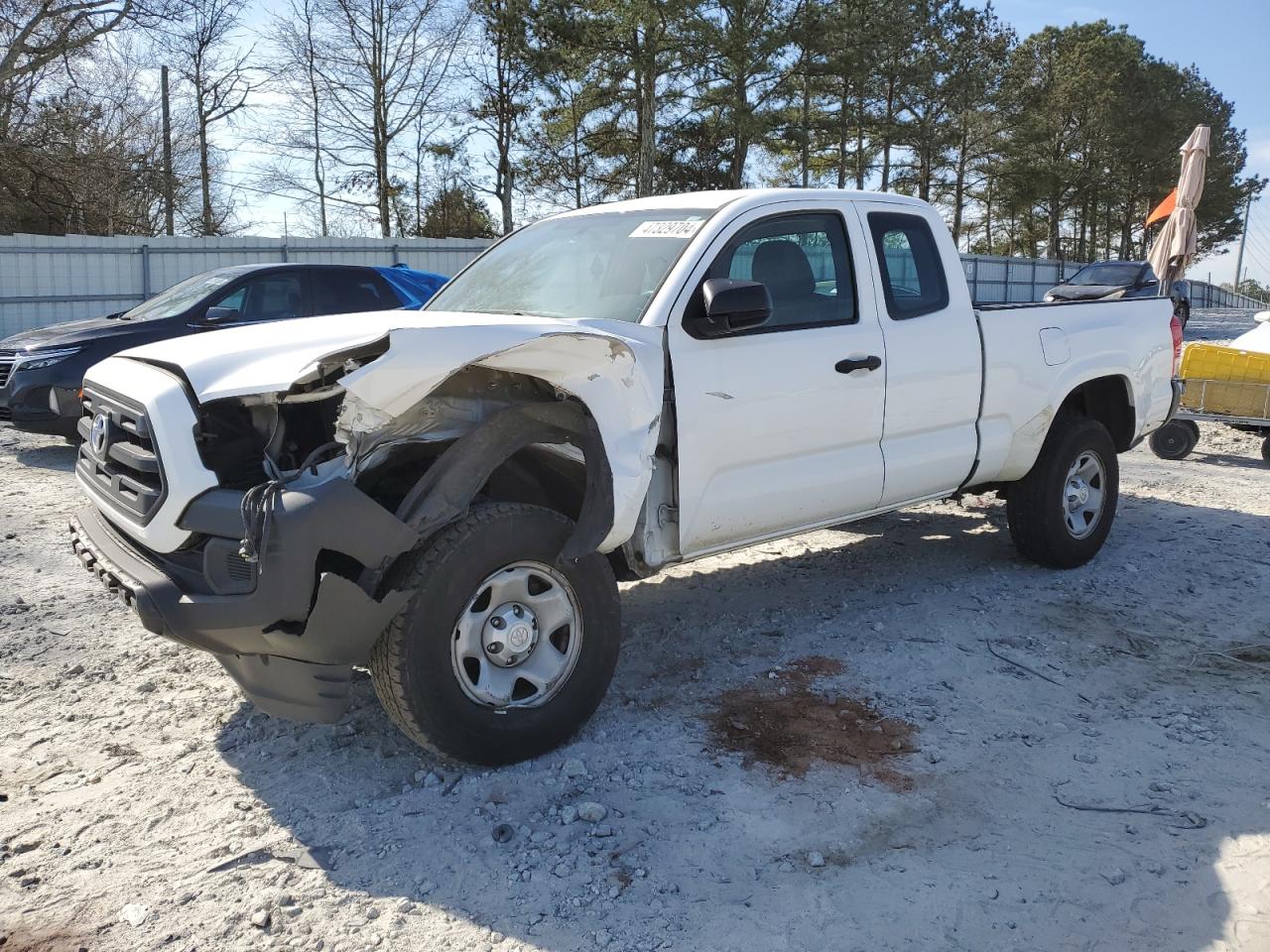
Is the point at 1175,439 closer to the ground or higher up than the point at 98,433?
closer to the ground

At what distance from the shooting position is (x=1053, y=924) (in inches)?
110

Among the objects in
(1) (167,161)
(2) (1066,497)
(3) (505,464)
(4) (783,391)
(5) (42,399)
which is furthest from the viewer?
(1) (167,161)

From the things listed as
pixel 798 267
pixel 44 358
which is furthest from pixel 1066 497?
pixel 44 358

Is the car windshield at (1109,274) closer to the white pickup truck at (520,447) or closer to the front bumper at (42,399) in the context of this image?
the white pickup truck at (520,447)

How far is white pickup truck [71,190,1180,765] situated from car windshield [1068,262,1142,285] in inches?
759

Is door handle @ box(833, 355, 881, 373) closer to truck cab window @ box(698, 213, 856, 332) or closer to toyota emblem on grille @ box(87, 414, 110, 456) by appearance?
truck cab window @ box(698, 213, 856, 332)

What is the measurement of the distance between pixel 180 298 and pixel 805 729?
26.0ft

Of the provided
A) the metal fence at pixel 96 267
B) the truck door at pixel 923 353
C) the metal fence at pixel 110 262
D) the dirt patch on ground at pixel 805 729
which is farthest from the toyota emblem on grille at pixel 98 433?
the metal fence at pixel 96 267

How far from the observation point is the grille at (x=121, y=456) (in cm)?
334

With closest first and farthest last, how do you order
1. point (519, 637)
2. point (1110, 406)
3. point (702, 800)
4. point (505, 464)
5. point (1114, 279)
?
point (702, 800) → point (519, 637) → point (505, 464) → point (1110, 406) → point (1114, 279)

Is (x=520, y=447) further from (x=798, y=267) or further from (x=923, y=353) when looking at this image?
(x=923, y=353)

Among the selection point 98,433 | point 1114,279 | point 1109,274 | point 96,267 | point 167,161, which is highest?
point 167,161

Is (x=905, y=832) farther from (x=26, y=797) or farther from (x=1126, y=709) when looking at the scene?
(x=26, y=797)

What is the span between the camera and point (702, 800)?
340 centimetres
